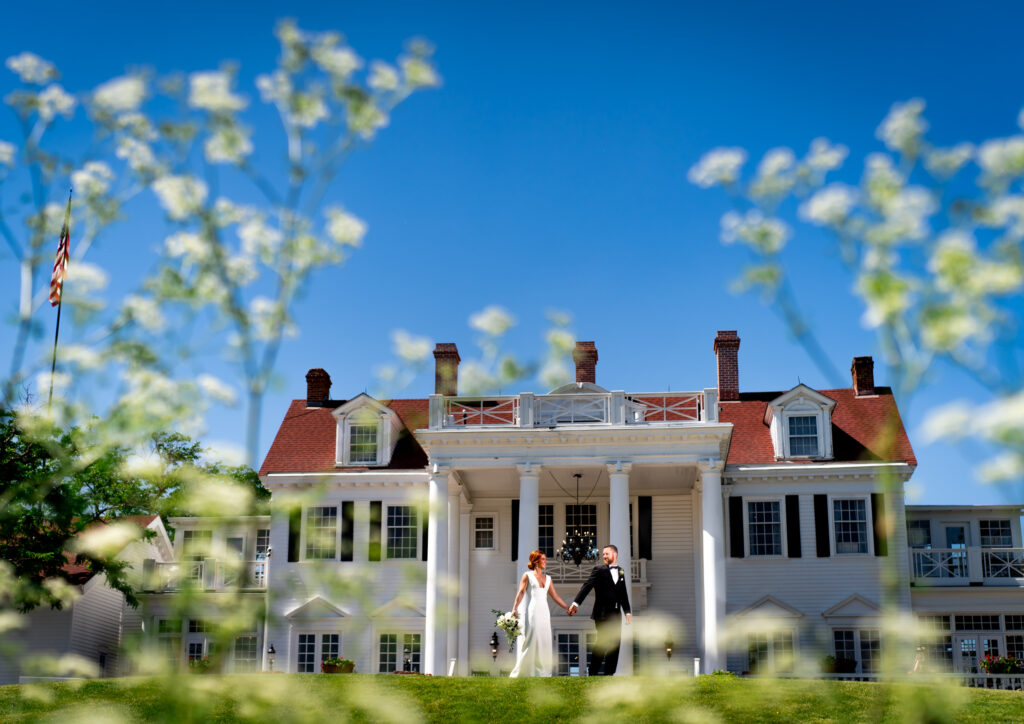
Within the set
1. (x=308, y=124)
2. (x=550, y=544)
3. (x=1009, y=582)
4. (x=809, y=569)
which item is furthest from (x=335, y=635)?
(x=308, y=124)

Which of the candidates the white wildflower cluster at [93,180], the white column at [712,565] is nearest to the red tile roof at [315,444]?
the white column at [712,565]

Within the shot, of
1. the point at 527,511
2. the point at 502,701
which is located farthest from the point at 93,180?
the point at 527,511

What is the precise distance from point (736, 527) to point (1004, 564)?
7.73m

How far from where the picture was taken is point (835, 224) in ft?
12.5

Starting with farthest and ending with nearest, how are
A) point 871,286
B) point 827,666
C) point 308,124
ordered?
1. point 827,666
2. point 308,124
3. point 871,286

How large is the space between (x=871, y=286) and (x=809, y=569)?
28.6m

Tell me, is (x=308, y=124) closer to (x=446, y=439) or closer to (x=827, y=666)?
(x=446, y=439)

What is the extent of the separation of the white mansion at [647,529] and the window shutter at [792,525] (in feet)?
0.19

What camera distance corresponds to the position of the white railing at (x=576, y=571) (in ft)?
99.4

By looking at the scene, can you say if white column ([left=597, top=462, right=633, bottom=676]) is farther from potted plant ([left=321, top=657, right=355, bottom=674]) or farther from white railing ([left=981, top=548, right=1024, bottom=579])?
white railing ([left=981, top=548, right=1024, bottom=579])

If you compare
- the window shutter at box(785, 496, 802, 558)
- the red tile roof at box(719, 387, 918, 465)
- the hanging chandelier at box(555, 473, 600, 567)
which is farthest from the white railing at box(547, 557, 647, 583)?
the window shutter at box(785, 496, 802, 558)

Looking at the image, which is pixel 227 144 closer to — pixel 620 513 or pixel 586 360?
pixel 620 513

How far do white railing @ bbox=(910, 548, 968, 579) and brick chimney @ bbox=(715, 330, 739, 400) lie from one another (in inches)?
301

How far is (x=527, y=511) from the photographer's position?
27656mm
